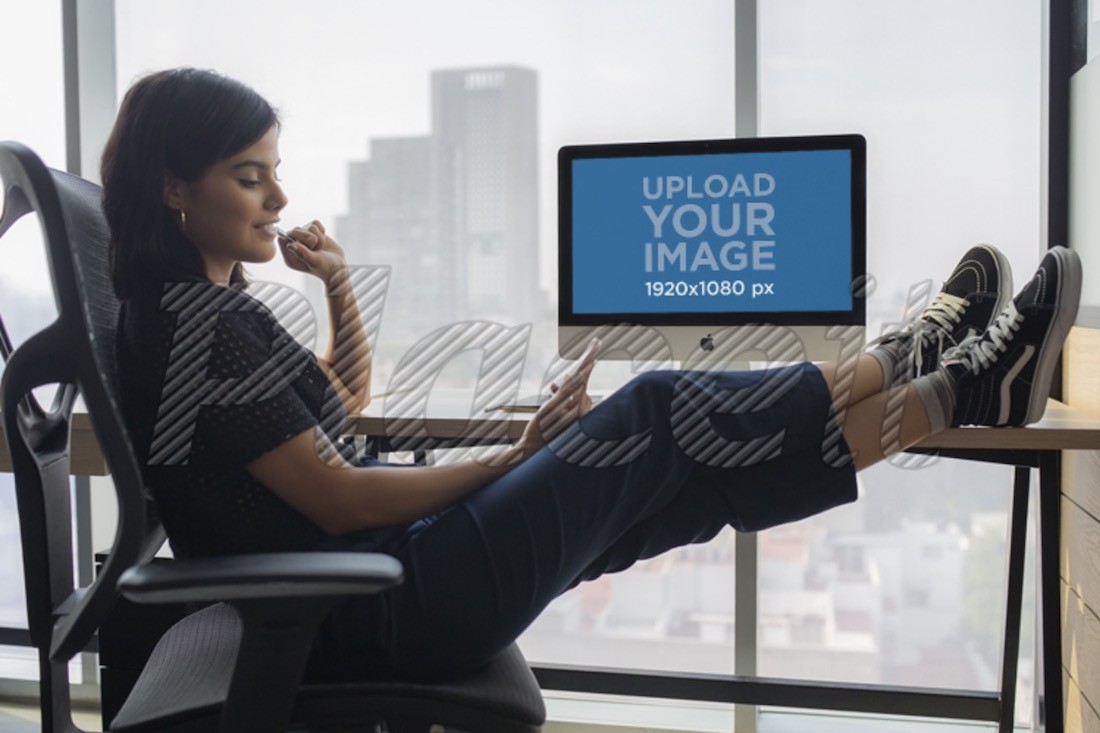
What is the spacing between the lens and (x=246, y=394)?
3.77 feet

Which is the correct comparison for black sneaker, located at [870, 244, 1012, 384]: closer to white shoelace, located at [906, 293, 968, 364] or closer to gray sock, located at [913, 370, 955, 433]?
white shoelace, located at [906, 293, 968, 364]

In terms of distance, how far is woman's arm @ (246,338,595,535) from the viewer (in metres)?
1.16

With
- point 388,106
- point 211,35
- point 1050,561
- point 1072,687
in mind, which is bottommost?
point 1072,687

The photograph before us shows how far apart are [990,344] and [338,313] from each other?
3.75 feet

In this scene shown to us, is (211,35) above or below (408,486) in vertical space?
above

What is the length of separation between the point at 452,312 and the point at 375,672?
1.50 m

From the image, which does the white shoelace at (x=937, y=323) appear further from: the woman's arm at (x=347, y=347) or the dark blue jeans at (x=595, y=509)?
the woman's arm at (x=347, y=347)

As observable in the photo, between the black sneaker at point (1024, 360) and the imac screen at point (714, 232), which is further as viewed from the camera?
the imac screen at point (714, 232)

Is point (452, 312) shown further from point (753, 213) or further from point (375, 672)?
point (375, 672)

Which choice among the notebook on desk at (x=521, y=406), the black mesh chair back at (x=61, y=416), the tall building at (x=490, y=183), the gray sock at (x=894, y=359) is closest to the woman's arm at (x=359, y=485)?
the black mesh chair back at (x=61, y=416)

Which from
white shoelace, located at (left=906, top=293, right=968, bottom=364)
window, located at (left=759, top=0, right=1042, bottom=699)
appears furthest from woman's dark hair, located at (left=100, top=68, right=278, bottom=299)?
window, located at (left=759, top=0, right=1042, bottom=699)

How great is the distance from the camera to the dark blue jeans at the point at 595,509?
1064 millimetres

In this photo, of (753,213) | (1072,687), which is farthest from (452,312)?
(1072,687)

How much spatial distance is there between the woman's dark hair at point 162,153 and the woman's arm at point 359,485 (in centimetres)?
26
